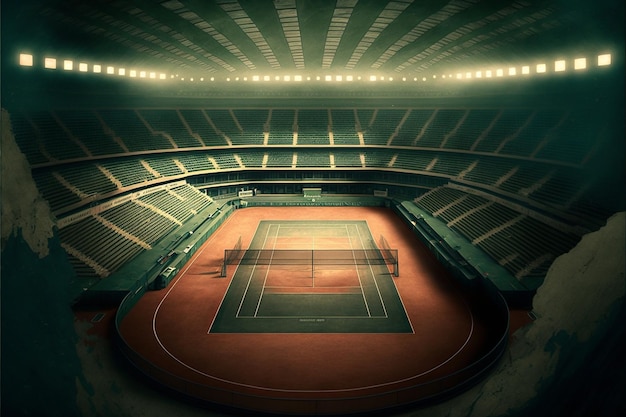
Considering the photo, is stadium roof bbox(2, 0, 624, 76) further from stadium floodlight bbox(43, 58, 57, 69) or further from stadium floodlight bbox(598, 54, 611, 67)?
stadium floodlight bbox(598, 54, 611, 67)

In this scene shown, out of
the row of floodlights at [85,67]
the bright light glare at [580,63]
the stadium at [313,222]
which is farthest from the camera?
the row of floodlights at [85,67]

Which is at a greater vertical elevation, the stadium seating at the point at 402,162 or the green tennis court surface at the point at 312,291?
the stadium seating at the point at 402,162

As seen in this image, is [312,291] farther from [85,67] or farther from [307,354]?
[85,67]

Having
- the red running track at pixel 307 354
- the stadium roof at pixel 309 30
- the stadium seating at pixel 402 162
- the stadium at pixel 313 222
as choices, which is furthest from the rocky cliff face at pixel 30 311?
the stadium seating at pixel 402 162

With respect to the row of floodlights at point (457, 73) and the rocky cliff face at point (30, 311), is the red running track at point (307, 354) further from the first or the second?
the row of floodlights at point (457, 73)

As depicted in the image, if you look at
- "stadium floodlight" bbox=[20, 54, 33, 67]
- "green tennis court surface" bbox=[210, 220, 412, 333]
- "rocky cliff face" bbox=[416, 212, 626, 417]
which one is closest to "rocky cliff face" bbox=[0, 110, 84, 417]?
"green tennis court surface" bbox=[210, 220, 412, 333]

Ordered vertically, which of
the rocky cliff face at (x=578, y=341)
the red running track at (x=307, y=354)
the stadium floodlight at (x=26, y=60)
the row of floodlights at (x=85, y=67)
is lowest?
the red running track at (x=307, y=354)

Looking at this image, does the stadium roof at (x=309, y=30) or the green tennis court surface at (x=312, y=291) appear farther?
the stadium roof at (x=309, y=30)
